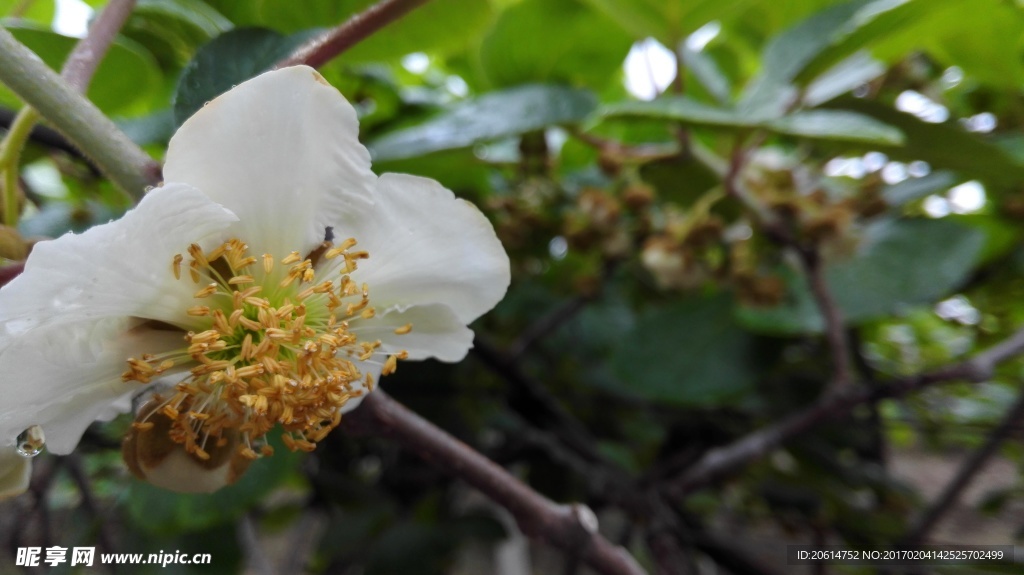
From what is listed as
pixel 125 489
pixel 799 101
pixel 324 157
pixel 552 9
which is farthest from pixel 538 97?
pixel 125 489

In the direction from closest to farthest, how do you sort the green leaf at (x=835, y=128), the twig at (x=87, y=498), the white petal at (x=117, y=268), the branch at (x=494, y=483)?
the white petal at (x=117, y=268) < the branch at (x=494, y=483) < the green leaf at (x=835, y=128) < the twig at (x=87, y=498)

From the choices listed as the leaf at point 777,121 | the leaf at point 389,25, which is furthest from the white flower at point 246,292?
the leaf at point 777,121

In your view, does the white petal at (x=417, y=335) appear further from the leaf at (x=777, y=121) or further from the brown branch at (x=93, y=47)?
the leaf at (x=777, y=121)

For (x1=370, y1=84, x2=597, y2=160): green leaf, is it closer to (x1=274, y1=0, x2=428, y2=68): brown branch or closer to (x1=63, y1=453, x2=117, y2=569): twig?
(x1=274, y1=0, x2=428, y2=68): brown branch

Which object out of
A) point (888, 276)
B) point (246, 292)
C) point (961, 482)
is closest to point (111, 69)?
point (246, 292)

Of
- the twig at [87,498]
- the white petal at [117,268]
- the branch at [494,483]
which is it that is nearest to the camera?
the white petal at [117,268]

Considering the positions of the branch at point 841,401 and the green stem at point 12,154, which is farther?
the branch at point 841,401

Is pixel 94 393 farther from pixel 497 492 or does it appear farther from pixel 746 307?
pixel 746 307
